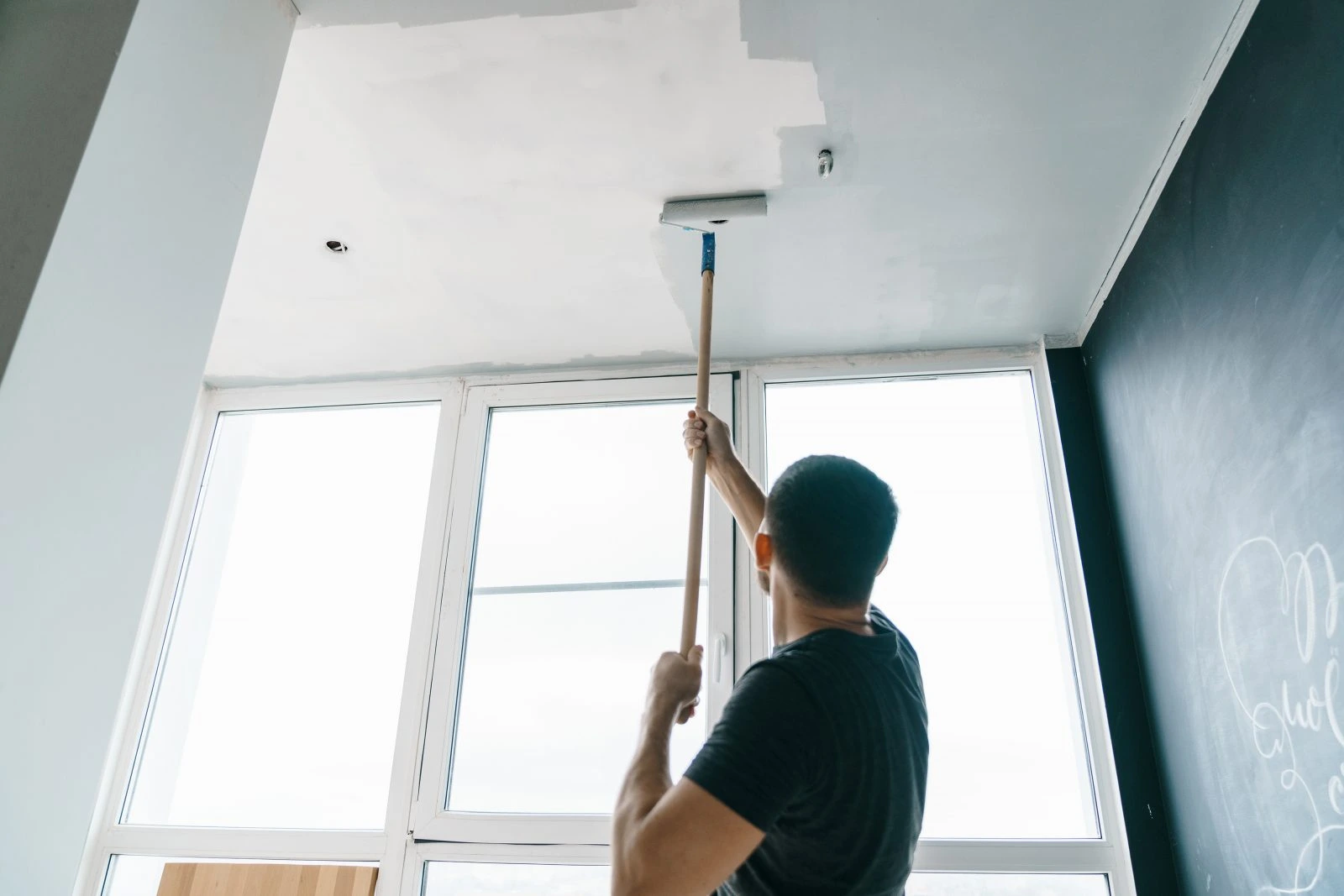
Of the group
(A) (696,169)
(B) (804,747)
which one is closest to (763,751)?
(B) (804,747)

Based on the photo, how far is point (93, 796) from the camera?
107cm

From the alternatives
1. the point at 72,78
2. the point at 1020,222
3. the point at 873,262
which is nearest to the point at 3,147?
the point at 72,78

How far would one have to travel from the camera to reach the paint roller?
1418 millimetres

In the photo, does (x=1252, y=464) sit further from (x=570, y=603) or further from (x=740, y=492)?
(x=570, y=603)

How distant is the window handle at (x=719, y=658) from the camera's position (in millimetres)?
2250

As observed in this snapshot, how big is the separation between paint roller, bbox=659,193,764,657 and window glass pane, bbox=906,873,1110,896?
93 centimetres

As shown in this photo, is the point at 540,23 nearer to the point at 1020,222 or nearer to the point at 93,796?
the point at 1020,222

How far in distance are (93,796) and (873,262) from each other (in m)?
1.90

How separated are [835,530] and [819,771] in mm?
295

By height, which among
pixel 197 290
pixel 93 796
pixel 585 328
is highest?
pixel 585 328

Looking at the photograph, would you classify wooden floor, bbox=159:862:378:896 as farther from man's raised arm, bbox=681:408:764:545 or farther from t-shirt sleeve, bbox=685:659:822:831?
t-shirt sleeve, bbox=685:659:822:831

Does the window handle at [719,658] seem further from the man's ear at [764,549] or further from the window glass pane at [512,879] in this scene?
the man's ear at [764,549]

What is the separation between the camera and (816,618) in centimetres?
110

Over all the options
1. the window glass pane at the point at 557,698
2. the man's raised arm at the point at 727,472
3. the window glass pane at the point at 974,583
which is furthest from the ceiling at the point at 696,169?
the window glass pane at the point at 557,698
